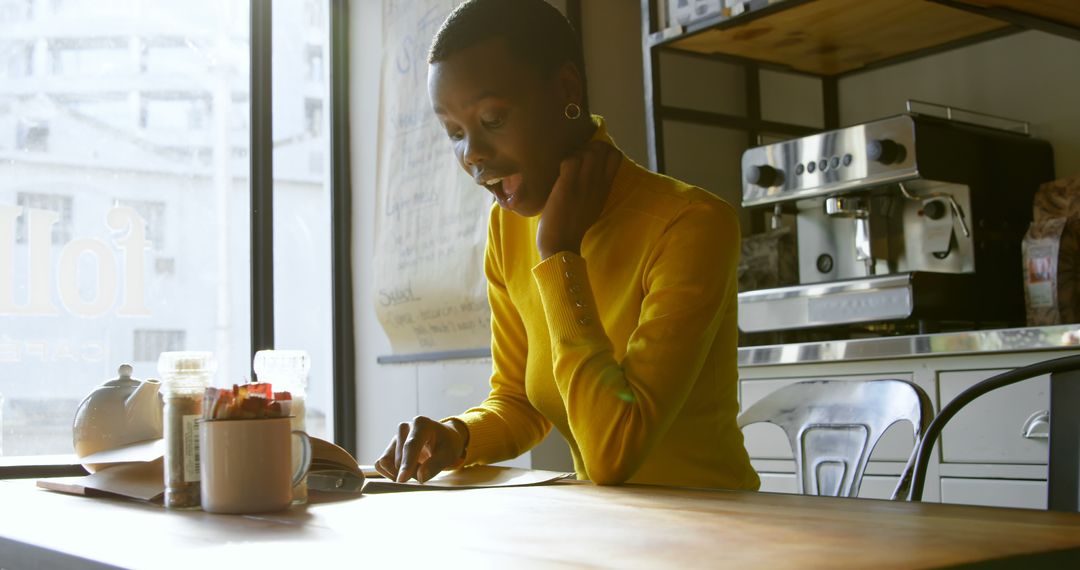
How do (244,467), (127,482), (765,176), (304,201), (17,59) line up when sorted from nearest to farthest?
(244,467), (127,482), (765,176), (17,59), (304,201)

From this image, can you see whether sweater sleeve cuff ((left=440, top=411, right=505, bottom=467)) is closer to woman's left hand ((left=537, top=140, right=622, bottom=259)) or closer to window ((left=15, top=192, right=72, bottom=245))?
woman's left hand ((left=537, top=140, right=622, bottom=259))

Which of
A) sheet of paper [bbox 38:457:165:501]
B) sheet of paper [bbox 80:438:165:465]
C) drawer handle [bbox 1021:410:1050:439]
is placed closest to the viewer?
sheet of paper [bbox 38:457:165:501]

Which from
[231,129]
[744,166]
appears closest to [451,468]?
[744,166]

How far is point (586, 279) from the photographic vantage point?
1286 mm

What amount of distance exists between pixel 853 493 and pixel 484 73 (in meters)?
0.65

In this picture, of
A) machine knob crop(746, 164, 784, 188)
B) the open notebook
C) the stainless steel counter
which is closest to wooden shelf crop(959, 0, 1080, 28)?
machine knob crop(746, 164, 784, 188)

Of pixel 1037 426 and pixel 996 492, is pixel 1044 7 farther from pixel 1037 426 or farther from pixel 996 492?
pixel 996 492

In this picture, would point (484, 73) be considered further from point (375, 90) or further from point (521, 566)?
point (375, 90)

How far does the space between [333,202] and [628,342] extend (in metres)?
2.22

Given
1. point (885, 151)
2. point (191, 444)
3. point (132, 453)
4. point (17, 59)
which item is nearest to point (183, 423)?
point (191, 444)

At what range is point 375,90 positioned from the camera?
10.9 feet

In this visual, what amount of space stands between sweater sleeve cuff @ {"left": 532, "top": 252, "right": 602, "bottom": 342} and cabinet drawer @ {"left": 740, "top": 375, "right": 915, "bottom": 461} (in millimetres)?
1084

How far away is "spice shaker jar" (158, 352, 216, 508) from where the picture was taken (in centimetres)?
100

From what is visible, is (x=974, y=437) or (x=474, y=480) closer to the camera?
(x=474, y=480)
